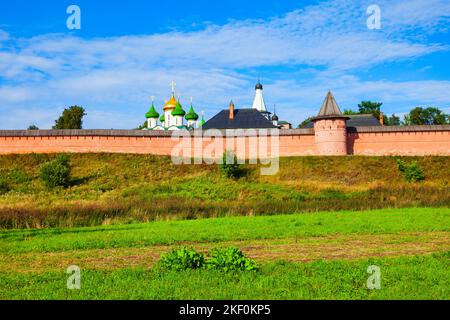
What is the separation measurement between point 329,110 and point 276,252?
23.8 meters

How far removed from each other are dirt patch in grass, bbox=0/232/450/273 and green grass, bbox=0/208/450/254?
57 cm

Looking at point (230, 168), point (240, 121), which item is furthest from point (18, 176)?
point (240, 121)

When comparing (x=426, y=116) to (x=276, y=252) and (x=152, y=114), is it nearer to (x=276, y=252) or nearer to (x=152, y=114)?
(x=152, y=114)

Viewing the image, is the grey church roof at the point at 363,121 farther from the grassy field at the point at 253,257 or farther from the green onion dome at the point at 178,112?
the grassy field at the point at 253,257

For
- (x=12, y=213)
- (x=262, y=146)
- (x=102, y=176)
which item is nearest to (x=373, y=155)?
(x=262, y=146)

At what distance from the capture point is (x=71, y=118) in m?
49.7

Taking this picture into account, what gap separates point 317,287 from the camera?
562 cm

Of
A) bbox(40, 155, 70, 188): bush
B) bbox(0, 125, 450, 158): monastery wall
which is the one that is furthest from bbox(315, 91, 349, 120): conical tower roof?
bbox(40, 155, 70, 188): bush

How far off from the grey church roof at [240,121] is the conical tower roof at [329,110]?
606 centimetres

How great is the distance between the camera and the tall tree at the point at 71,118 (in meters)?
49.4

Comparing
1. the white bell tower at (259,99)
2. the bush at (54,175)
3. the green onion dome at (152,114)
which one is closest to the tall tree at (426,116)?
the white bell tower at (259,99)

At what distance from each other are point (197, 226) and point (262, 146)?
63.6 ft
